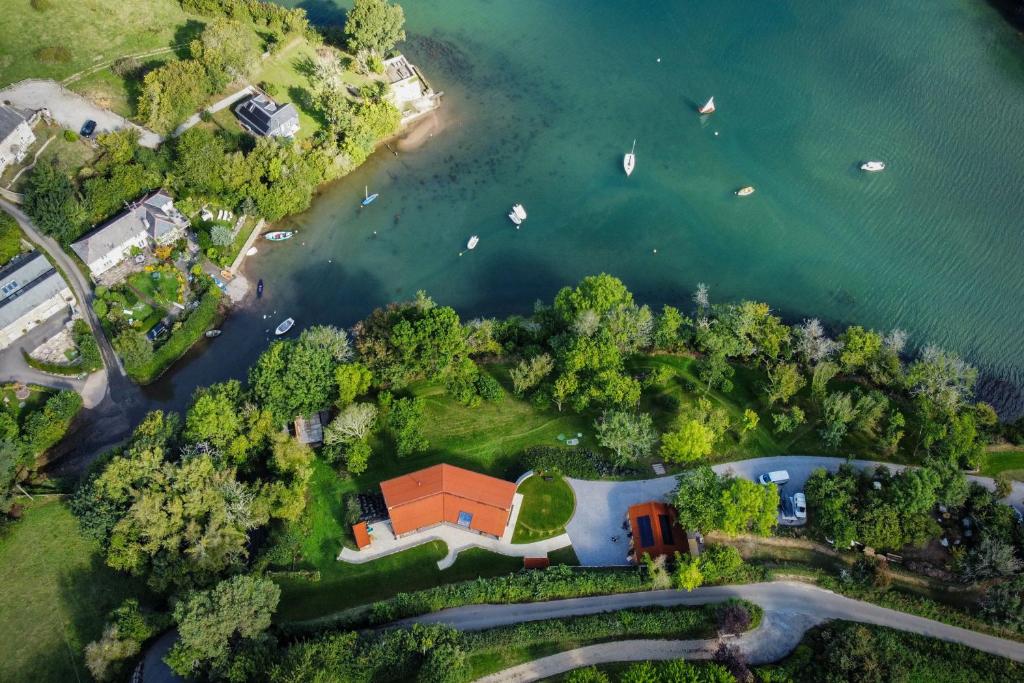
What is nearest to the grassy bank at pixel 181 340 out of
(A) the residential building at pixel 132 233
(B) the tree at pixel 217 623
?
(A) the residential building at pixel 132 233

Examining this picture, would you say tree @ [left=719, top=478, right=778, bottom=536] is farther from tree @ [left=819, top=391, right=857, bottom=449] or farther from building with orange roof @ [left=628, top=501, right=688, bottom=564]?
tree @ [left=819, top=391, right=857, bottom=449]

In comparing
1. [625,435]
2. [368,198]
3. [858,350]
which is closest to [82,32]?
[368,198]

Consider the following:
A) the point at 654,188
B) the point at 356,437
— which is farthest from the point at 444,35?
the point at 356,437

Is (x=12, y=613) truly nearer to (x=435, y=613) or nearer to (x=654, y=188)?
(x=435, y=613)

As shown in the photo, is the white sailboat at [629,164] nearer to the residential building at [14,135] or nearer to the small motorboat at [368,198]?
the small motorboat at [368,198]

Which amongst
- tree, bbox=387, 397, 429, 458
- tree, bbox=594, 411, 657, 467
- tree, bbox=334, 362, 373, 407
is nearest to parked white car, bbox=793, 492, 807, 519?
tree, bbox=594, 411, 657, 467

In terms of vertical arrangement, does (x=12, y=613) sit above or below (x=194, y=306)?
below

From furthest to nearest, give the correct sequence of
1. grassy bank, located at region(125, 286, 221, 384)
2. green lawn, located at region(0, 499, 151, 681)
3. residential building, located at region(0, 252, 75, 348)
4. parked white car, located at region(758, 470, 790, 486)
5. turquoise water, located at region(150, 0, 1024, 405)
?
1. turquoise water, located at region(150, 0, 1024, 405)
2. grassy bank, located at region(125, 286, 221, 384)
3. residential building, located at region(0, 252, 75, 348)
4. parked white car, located at region(758, 470, 790, 486)
5. green lawn, located at region(0, 499, 151, 681)
